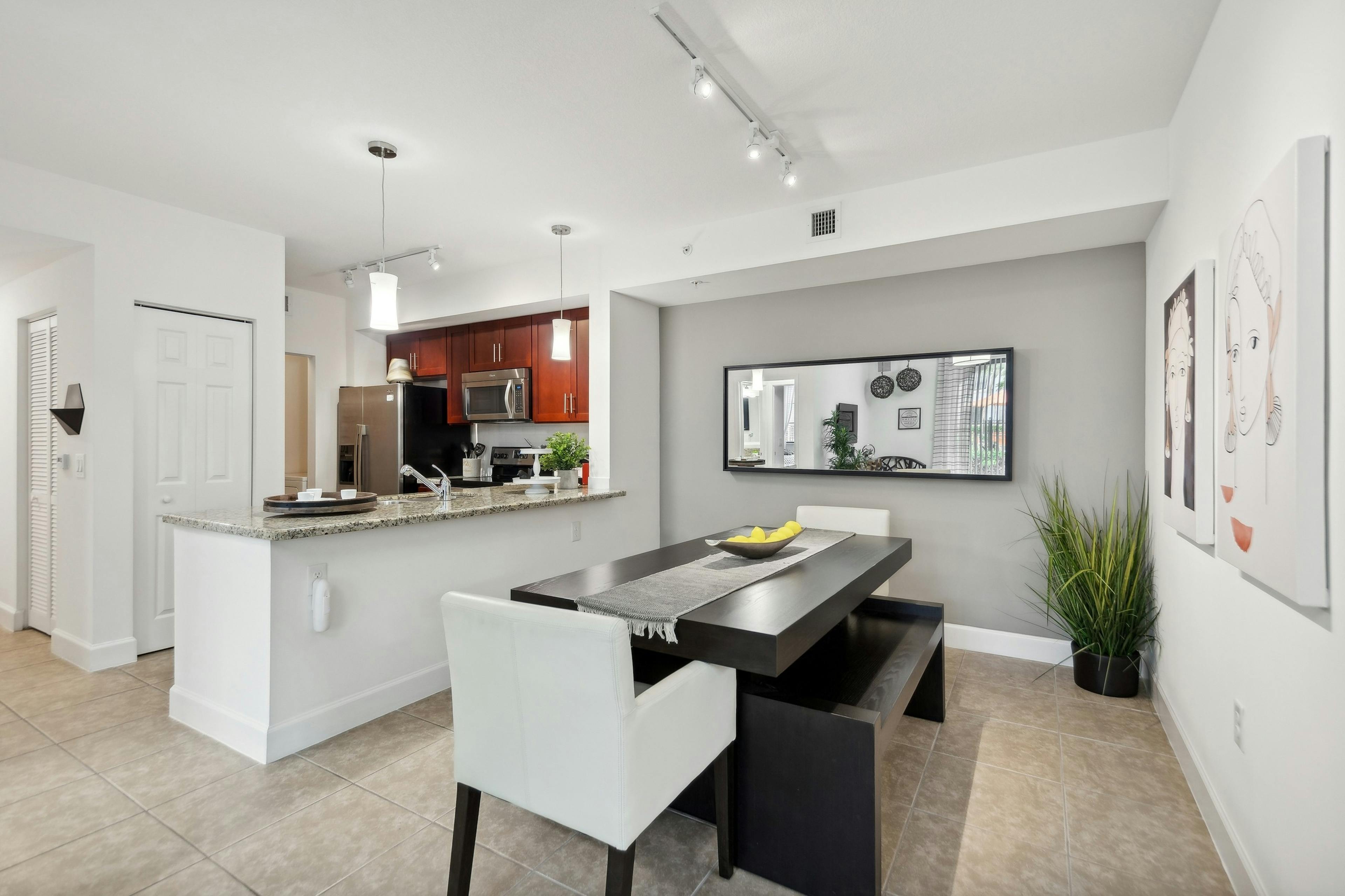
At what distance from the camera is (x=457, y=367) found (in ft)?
17.9

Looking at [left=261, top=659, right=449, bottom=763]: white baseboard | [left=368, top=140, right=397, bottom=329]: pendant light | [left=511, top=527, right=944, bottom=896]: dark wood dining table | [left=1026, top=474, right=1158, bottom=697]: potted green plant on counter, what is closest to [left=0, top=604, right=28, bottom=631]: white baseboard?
[left=261, top=659, right=449, bottom=763]: white baseboard

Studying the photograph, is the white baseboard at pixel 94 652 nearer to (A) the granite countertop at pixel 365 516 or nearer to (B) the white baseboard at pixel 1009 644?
(A) the granite countertop at pixel 365 516

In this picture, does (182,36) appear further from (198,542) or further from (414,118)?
(198,542)

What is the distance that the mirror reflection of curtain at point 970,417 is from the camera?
3596mm

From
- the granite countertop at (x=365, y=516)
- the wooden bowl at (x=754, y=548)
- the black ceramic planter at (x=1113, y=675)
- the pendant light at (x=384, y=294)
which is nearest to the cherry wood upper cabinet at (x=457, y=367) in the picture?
the granite countertop at (x=365, y=516)

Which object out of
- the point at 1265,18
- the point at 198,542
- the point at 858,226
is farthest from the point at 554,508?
the point at 1265,18

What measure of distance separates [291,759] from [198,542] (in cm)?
99

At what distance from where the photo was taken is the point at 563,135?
110 inches

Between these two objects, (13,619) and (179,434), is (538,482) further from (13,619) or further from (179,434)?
(13,619)

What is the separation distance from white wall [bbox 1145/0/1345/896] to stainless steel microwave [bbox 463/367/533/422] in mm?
3904

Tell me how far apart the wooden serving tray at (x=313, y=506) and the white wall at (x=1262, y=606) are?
308 centimetres

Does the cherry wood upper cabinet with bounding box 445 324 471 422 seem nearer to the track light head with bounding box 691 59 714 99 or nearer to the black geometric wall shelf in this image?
the black geometric wall shelf

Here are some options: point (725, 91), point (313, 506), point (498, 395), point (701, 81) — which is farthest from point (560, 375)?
point (701, 81)

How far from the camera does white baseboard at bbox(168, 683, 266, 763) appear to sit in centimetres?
246
